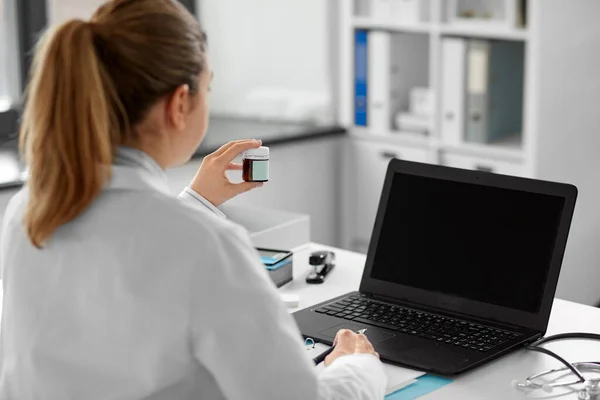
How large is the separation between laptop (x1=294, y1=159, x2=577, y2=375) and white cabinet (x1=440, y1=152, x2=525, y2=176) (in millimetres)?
1418

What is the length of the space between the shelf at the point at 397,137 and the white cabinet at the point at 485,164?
82mm

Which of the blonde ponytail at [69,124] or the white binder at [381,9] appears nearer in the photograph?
the blonde ponytail at [69,124]

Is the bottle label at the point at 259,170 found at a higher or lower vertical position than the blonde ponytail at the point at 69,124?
lower

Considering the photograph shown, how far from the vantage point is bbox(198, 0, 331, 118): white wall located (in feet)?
12.9

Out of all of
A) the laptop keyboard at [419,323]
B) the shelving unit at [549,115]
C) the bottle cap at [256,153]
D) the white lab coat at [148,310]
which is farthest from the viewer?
the shelving unit at [549,115]

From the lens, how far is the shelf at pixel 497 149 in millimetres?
3369

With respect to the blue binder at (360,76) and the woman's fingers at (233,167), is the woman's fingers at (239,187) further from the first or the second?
the blue binder at (360,76)

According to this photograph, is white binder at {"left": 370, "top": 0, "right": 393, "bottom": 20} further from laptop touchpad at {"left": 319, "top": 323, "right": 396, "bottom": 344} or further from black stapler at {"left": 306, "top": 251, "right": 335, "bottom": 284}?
laptop touchpad at {"left": 319, "top": 323, "right": 396, "bottom": 344}

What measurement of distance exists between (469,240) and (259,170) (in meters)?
0.41

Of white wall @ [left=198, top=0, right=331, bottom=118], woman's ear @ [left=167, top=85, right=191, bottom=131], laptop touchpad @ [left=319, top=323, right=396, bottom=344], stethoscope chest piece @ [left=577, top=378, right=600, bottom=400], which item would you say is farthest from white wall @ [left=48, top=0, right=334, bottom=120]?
woman's ear @ [left=167, top=85, right=191, bottom=131]

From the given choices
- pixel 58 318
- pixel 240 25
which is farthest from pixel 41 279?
pixel 240 25

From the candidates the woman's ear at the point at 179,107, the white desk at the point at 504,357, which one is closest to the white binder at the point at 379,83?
the white desk at the point at 504,357

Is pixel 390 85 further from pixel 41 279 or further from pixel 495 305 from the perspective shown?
pixel 41 279

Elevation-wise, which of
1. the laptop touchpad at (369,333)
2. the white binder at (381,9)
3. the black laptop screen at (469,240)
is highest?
the white binder at (381,9)
